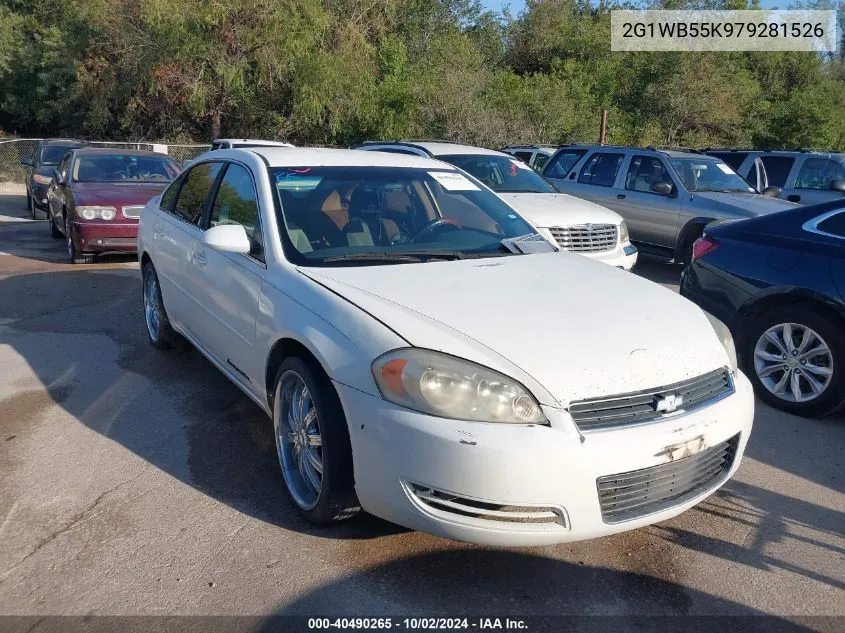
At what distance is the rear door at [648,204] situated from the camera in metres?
10.4

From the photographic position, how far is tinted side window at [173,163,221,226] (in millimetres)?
5188

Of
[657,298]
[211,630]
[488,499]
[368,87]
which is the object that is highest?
[368,87]

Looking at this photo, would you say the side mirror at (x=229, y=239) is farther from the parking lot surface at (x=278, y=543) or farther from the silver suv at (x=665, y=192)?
the silver suv at (x=665, y=192)

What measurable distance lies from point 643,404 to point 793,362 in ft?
8.86

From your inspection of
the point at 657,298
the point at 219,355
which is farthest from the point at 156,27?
the point at 657,298

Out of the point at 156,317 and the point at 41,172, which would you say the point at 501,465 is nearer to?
the point at 156,317

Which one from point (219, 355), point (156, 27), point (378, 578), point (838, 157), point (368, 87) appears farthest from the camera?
point (368, 87)

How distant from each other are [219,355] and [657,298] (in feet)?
8.56

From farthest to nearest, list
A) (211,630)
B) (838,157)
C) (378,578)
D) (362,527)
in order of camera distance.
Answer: (838,157) < (362,527) < (378,578) < (211,630)

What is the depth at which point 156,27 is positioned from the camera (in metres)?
24.6

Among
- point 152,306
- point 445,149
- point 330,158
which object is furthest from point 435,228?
point 445,149

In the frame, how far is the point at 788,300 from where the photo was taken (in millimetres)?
5227

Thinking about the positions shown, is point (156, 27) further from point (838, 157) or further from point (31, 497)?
point (31, 497)

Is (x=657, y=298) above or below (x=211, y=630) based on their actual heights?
above
